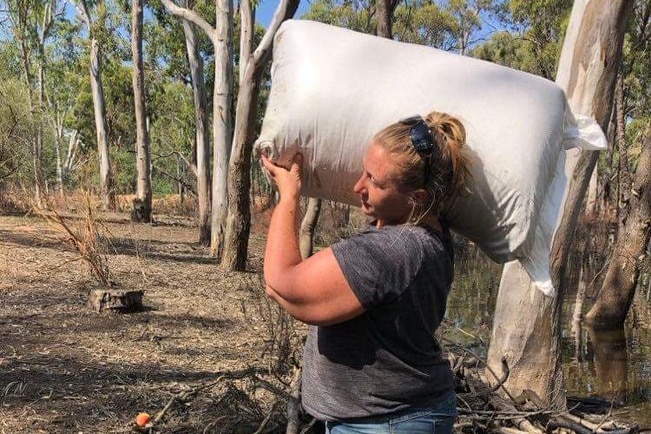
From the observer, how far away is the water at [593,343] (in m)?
6.11

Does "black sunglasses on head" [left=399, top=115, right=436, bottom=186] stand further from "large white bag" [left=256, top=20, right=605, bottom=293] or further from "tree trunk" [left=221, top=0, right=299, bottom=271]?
"tree trunk" [left=221, top=0, right=299, bottom=271]

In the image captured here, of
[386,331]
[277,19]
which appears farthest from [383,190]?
[277,19]

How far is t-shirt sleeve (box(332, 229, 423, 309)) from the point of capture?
145cm

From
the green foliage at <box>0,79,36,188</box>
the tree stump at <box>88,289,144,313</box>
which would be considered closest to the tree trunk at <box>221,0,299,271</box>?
the tree stump at <box>88,289,144,313</box>

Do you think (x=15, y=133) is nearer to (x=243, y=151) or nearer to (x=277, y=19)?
(x=243, y=151)

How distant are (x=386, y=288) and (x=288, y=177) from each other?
513mm

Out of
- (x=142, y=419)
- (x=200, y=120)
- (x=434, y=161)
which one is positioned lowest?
(x=142, y=419)

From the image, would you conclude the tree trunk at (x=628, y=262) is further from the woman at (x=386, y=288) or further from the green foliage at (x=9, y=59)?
the green foliage at (x=9, y=59)

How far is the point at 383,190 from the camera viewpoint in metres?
1.57

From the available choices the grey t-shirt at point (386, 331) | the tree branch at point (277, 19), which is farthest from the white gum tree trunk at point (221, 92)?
the grey t-shirt at point (386, 331)

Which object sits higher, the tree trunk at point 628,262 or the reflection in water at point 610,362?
the tree trunk at point 628,262

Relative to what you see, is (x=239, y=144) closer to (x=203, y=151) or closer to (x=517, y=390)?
(x=517, y=390)

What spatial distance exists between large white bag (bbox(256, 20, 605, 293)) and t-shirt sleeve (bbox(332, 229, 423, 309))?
262mm

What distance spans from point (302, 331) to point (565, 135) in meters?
4.35
